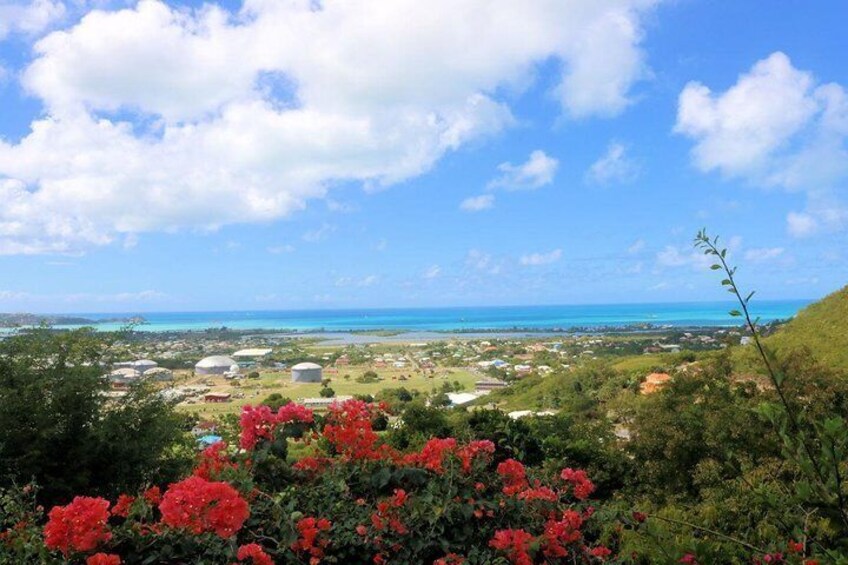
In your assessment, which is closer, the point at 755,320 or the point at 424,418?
the point at 755,320

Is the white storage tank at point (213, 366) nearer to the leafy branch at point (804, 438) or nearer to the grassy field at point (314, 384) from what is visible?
the grassy field at point (314, 384)

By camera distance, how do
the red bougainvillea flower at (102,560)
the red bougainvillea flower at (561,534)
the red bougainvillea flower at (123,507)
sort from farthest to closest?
the red bougainvillea flower at (561,534) → the red bougainvillea flower at (123,507) → the red bougainvillea flower at (102,560)

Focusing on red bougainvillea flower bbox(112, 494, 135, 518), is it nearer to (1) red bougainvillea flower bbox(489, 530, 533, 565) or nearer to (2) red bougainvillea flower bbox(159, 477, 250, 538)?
(2) red bougainvillea flower bbox(159, 477, 250, 538)

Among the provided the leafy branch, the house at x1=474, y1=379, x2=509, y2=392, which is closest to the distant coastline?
the leafy branch

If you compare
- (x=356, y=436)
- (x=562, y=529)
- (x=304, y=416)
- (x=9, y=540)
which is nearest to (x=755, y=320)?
(x=562, y=529)

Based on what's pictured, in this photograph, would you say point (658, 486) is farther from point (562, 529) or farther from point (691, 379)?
point (562, 529)

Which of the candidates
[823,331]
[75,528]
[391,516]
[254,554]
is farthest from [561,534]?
[823,331]

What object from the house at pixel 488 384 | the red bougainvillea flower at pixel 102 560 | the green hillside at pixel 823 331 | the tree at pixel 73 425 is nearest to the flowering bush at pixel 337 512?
the red bougainvillea flower at pixel 102 560
